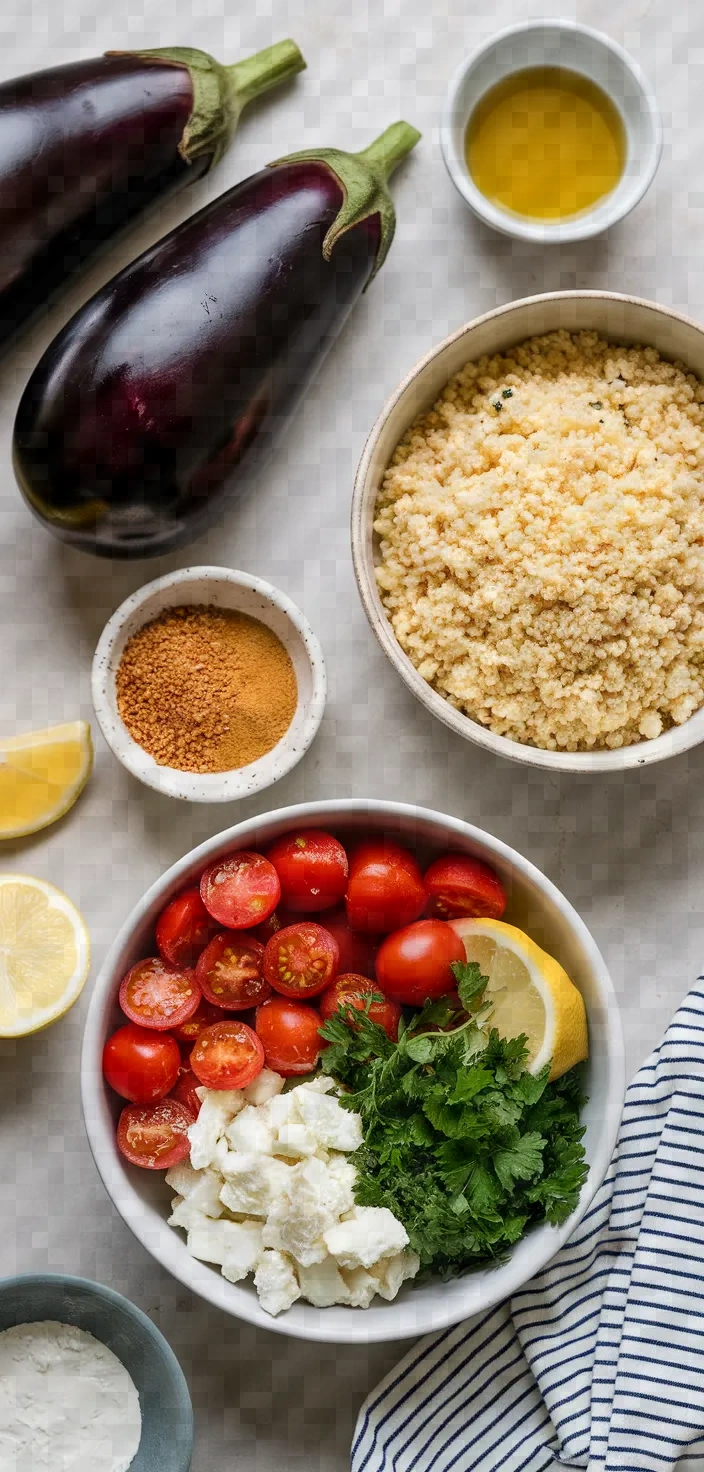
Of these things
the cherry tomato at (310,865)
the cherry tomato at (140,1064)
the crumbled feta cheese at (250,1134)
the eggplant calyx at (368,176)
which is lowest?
the crumbled feta cheese at (250,1134)

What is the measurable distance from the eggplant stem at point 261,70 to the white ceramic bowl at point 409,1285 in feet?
3.36

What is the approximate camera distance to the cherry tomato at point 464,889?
1.58 meters

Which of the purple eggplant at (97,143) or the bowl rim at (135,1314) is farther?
the purple eggplant at (97,143)

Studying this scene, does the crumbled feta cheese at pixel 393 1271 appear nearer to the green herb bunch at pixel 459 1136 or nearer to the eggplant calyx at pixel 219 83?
the green herb bunch at pixel 459 1136

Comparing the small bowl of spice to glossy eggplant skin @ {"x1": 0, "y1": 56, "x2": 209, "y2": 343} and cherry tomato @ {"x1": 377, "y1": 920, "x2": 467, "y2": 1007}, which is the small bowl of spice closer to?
cherry tomato @ {"x1": 377, "y1": 920, "x2": 467, "y2": 1007}

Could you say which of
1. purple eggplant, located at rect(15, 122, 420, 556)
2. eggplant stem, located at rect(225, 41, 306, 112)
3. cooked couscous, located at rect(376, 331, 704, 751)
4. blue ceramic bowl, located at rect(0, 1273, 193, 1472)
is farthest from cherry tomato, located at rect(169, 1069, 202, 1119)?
eggplant stem, located at rect(225, 41, 306, 112)

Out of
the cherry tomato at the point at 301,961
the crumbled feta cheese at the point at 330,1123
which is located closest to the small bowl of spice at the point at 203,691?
the cherry tomato at the point at 301,961

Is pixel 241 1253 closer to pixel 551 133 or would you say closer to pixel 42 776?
pixel 42 776

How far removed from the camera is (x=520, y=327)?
5.45 feet

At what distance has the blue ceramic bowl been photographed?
1540 millimetres

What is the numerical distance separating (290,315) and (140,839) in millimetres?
758

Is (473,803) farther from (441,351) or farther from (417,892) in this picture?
(441,351)

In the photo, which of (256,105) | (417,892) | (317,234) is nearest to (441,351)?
(317,234)

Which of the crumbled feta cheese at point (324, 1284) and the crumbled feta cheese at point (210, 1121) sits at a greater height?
the crumbled feta cheese at point (210, 1121)
